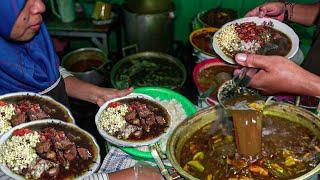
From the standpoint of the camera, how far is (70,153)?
2078mm

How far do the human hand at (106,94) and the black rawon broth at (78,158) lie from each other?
19.7 inches

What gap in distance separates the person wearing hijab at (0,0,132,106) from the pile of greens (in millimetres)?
1334

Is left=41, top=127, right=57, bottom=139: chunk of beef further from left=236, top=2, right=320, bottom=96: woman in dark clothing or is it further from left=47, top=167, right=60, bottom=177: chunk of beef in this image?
left=236, top=2, right=320, bottom=96: woman in dark clothing

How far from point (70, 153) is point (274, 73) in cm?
129

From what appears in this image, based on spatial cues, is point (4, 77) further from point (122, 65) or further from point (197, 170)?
point (122, 65)

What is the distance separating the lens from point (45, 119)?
2230 millimetres

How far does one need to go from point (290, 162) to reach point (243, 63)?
2.12 ft

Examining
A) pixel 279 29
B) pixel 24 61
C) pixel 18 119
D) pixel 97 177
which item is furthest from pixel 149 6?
pixel 97 177

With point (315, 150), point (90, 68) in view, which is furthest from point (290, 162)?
point (90, 68)

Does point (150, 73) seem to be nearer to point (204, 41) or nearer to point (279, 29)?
point (204, 41)

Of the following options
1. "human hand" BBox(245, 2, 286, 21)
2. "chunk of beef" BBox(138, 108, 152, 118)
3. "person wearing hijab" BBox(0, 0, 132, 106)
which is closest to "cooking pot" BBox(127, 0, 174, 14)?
"human hand" BBox(245, 2, 286, 21)

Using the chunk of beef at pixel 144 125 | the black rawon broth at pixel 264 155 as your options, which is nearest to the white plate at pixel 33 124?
the chunk of beef at pixel 144 125

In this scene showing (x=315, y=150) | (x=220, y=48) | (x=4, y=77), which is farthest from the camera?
(x=220, y=48)

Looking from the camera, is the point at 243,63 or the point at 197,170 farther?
the point at 243,63
